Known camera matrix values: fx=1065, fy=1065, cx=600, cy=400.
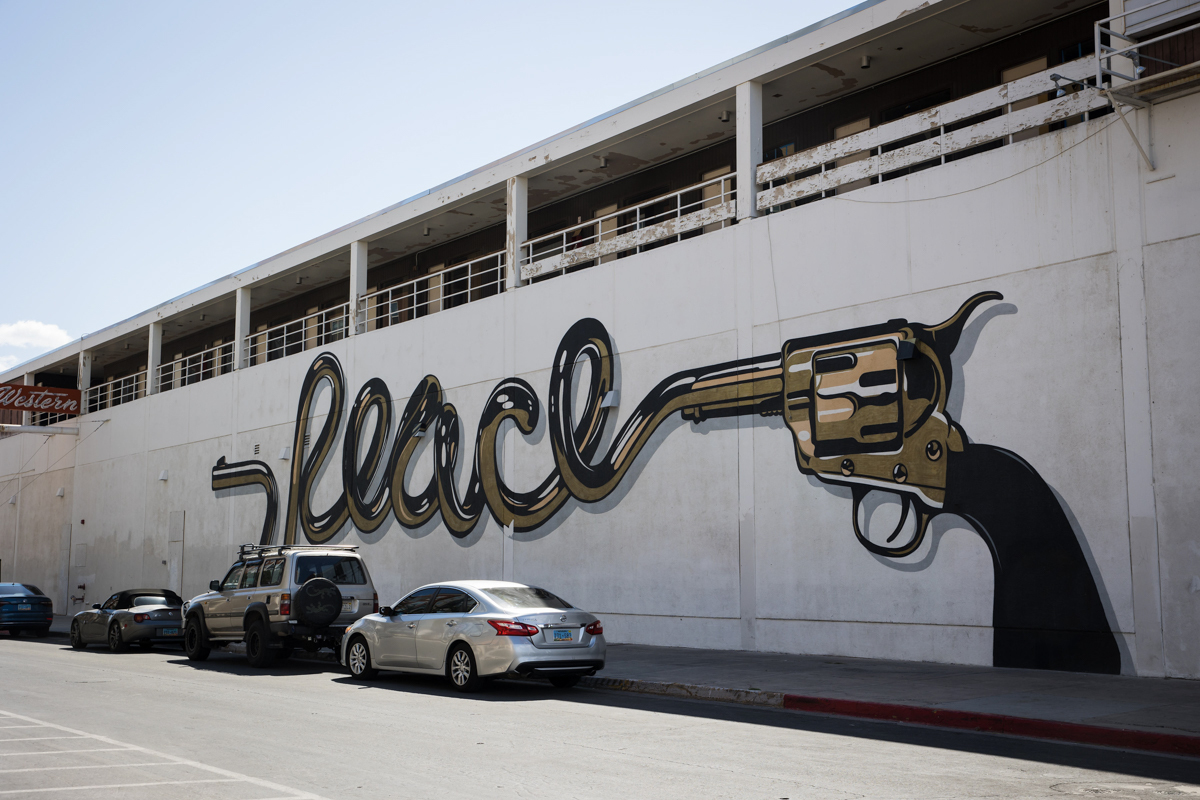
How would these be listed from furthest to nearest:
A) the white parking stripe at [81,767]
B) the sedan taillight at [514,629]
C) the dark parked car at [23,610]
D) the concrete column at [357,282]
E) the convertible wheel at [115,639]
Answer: the concrete column at [357,282]
the dark parked car at [23,610]
the convertible wheel at [115,639]
the sedan taillight at [514,629]
the white parking stripe at [81,767]

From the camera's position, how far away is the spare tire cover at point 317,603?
1630 cm

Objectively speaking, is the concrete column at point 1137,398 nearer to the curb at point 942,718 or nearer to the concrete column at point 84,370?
the curb at point 942,718

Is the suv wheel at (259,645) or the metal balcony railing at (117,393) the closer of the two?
the suv wheel at (259,645)

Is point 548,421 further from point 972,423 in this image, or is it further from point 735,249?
point 972,423

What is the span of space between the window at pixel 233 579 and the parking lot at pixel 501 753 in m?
5.02

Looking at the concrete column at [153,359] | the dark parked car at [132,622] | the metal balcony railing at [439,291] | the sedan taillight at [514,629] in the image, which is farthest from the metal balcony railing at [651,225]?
the concrete column at [153,359]

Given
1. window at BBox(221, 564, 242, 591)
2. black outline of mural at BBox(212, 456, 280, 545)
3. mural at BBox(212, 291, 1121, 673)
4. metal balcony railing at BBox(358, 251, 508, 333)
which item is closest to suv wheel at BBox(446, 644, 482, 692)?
mural at BBox(212, 291, 1121, 673)

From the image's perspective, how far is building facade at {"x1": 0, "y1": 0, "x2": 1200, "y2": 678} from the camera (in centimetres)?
1270

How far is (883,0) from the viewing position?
52.9 feet

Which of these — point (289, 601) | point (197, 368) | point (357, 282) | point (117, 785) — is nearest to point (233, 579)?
point (289, 601)

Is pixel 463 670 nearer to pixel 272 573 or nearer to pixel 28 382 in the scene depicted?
pixel 272 573

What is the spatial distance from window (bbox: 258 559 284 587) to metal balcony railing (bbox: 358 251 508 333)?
888cm

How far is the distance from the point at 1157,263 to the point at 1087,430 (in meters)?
2.12

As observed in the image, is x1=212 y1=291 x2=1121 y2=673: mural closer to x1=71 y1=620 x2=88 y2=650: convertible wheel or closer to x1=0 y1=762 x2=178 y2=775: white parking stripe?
x1=71 y1=620 x2=88 y2=650: convertible wheel
